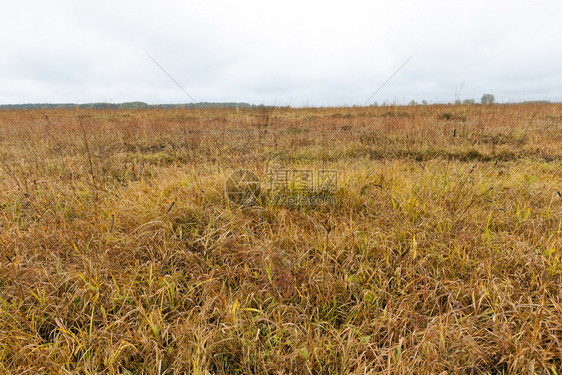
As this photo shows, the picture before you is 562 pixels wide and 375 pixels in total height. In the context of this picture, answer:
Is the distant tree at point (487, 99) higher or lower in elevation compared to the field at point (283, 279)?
higher

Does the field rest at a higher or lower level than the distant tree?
lower

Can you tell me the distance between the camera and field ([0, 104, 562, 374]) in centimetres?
129

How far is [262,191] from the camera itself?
111 inches

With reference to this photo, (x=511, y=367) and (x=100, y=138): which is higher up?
(x=100, y=138)

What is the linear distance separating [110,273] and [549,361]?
279 cm

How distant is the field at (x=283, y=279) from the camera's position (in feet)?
4.22

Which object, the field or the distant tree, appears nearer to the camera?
the field

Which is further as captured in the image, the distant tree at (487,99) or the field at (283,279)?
the distant tree at (487,99)

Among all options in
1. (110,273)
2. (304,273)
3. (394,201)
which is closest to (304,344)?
(304,273)

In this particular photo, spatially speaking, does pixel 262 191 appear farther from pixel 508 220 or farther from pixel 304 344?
pixel 508 220

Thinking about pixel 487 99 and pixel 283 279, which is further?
pixel 487 99

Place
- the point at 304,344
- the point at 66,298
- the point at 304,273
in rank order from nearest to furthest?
the point at 304,344 → the point at 66,298 → the point at 304,273

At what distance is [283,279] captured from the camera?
169cm

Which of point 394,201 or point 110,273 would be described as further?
point 394,201
